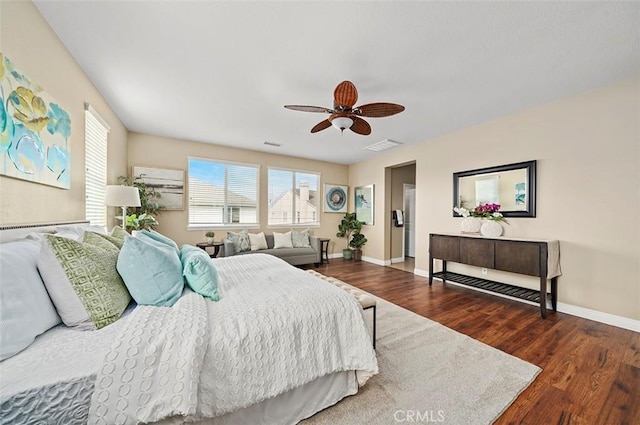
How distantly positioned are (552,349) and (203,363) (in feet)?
9.45

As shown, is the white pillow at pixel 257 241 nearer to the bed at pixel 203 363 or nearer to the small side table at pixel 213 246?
the small side table at pixel 213 246

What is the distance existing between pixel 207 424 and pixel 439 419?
131 cm

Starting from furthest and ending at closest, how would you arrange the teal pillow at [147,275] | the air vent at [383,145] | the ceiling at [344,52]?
the air vent at [383,145], the ceiling at [344,52], the teal pillow at [147,275]

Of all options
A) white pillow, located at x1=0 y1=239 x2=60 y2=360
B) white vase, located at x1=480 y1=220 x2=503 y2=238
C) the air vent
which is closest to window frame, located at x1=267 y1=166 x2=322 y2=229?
the air vent

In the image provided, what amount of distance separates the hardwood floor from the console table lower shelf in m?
0.18

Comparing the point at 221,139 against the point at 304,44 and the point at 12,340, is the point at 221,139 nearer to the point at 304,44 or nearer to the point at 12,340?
the point at 304,44

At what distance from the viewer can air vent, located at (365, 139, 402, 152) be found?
15.1ft

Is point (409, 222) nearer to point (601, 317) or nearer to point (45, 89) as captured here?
point (601, 317)

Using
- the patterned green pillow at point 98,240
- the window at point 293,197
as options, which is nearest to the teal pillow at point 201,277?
the patterned green pillow at point 98,240

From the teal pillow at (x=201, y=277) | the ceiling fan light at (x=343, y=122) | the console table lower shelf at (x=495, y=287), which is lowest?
the console table lower shelf at (x=495, y=287)

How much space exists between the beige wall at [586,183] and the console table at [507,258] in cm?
24

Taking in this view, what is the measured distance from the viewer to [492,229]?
343 cm

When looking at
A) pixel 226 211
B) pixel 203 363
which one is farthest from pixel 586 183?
pixel 226 211

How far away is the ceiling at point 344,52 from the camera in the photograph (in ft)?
5.54
